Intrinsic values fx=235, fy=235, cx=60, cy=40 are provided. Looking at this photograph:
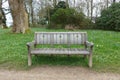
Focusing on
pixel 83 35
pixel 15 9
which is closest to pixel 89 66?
pixel 83 35

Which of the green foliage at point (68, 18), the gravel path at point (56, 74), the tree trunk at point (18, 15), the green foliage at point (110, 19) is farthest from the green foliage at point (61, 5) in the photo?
the gravel path at point (56, 74)

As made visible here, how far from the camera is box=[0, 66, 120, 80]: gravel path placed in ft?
20.5

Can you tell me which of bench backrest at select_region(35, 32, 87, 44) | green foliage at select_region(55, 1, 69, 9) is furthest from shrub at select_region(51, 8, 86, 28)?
bench backrest at select_region(35, 32, 87, 44)

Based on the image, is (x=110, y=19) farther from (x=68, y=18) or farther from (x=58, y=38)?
(x=58, y=38)

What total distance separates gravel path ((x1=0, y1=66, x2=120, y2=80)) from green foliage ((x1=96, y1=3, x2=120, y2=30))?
67.1 feet

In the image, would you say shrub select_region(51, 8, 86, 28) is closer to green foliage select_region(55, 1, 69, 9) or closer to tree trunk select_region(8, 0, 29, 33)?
green foliage select_region(55, 1, 69, 9)

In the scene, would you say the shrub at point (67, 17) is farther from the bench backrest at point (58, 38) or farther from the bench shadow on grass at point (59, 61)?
the bench shadow on grass at point (59, 61)

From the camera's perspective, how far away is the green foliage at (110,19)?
1071 inches

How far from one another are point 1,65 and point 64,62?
6.67 ft

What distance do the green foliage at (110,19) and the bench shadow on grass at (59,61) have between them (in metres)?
19.2

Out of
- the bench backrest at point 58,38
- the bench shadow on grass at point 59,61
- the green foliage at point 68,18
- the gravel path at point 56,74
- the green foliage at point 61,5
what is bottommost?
the gravel path at point 56,74

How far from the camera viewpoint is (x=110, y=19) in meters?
28.5

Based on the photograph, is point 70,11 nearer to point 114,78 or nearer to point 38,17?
point 38,17

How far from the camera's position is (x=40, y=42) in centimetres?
843
